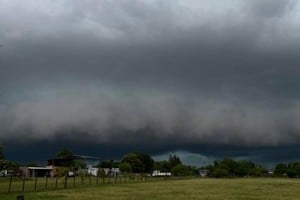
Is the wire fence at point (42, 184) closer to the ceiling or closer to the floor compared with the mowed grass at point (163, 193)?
closer to the ceiling

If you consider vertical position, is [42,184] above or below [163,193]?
above

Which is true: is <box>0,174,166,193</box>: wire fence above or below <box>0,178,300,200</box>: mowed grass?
above

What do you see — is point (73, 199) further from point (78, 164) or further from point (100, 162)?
point (100, 162)

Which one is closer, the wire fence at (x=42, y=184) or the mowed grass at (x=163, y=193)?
the mowed grass at (x=163, y=193)

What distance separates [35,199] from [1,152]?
20312 mm

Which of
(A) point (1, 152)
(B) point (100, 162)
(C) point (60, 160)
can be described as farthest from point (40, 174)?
(A) point (1, 152)

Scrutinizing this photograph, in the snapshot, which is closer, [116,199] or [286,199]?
[116,199]

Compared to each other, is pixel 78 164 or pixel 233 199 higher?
pixel 78 164

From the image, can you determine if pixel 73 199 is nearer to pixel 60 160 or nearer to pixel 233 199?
pixel 233 199

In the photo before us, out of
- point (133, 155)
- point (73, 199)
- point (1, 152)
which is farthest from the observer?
point (133, 155)

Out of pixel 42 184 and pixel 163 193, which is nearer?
pixel 163 193

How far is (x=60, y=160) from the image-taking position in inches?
6486

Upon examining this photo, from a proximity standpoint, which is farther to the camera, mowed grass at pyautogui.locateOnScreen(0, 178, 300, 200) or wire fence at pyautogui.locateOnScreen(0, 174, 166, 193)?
wire fence at pyautogui.locateOnScreen(0, 174, 166, 193)

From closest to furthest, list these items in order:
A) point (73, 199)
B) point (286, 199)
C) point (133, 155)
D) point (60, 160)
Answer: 1. point (73, 199)
2. point (286, 199)
3. point (60, 160)
4. point (133, 155)
